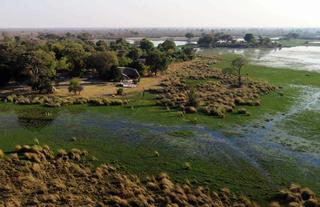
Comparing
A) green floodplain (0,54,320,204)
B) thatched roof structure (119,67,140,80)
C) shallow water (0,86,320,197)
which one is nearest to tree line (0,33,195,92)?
thatched roof structure (119,67,140,80)

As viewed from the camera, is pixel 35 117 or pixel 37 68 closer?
pixel 35 117

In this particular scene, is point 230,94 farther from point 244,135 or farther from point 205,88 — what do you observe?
point 244,135

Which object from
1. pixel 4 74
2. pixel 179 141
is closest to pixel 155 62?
pixel 4 74

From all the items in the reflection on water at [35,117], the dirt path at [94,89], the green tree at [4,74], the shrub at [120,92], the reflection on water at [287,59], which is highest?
the green tree at [4,74]

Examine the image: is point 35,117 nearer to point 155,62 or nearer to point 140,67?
point 140,67

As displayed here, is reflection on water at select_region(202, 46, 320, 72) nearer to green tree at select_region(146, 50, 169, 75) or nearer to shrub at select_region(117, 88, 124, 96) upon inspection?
green tree at select_region(146, 50, 169, 75)

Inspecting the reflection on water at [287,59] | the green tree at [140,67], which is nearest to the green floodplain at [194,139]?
the green tree at [140,67]

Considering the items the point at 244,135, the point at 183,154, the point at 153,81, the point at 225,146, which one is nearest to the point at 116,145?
the point at 183,154

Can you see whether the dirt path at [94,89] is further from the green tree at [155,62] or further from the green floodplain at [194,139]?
the green tree at [155,62]
